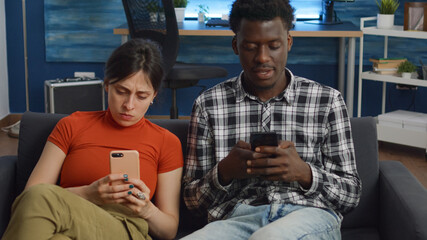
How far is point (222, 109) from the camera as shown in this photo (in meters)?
1.80

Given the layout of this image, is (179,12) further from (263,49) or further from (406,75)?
(263,49)

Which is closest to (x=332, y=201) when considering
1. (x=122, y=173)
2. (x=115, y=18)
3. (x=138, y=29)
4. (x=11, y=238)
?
(x=122, y=173)

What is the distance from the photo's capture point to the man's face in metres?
1.71

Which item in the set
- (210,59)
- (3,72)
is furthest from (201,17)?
(3,72)

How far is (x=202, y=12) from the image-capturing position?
14.5ft

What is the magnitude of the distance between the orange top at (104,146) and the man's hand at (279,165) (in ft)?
1.02

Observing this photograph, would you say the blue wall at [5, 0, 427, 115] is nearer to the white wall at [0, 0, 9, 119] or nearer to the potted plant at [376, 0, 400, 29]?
the white wall at [0, 0, 9, 119]

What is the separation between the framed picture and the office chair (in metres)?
1.24

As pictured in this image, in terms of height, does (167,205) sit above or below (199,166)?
below

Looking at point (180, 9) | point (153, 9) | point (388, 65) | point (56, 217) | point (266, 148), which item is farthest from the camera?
point (180, 9)

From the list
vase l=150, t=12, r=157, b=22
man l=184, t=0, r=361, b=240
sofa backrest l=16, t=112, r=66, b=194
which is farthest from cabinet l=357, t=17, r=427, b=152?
sofa backrest l=16, t=112, r=66, b=194

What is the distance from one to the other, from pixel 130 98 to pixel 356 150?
0.71 meters

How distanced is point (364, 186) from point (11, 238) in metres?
1.05

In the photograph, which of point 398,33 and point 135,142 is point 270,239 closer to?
point 135,142
